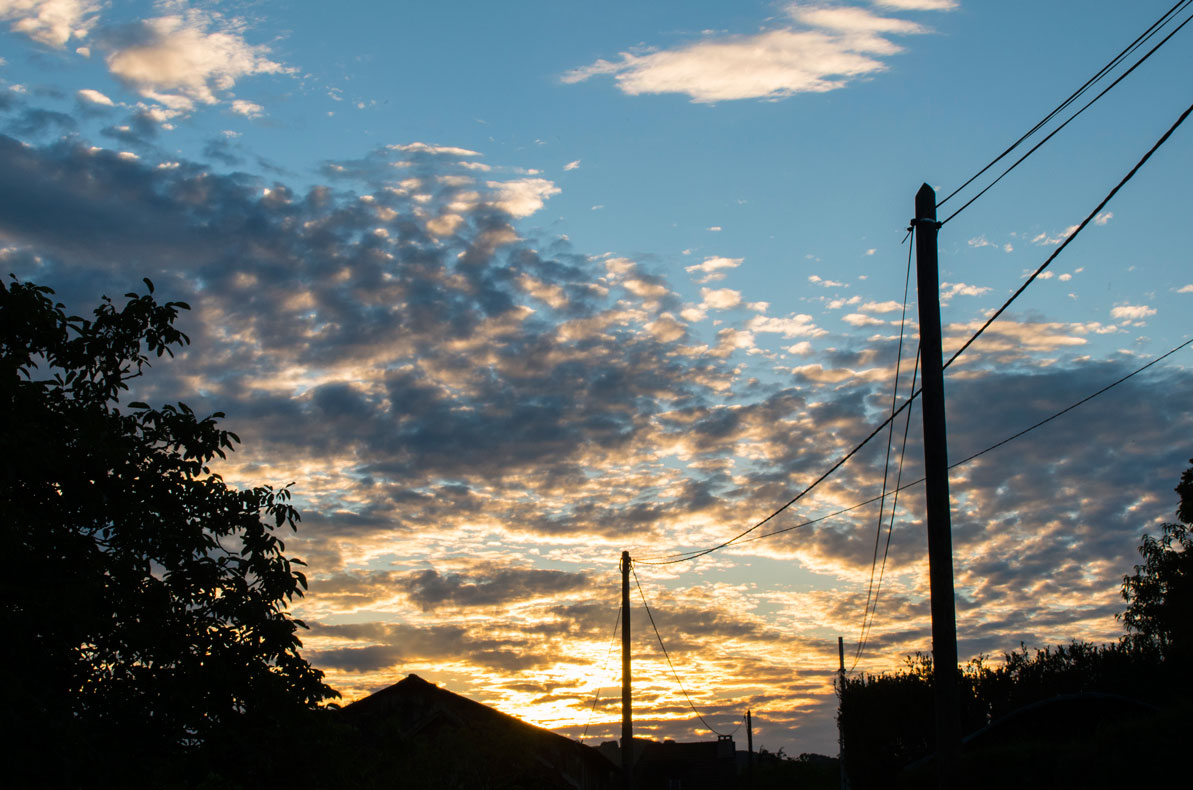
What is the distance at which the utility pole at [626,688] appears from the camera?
28391mm

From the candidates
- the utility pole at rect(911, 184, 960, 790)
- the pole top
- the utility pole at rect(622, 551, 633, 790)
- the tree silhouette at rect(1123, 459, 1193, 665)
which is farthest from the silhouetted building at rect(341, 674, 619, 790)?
the tree silhouette at rect(1123, 459, 1193, 665)

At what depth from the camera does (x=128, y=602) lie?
1273cm

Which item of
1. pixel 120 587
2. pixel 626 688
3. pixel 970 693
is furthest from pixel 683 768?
pixel 120 587

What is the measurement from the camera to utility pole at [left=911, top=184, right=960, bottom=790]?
34.6 ft

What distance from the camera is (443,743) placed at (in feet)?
61.0

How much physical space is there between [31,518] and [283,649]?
11.7ft

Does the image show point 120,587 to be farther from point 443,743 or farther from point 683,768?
point 683,768

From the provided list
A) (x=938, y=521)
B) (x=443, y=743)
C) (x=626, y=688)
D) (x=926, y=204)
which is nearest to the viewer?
(x=938, y=521)

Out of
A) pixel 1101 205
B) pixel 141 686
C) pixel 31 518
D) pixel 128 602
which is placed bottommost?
pixel 141 686

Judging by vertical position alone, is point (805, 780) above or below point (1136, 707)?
below

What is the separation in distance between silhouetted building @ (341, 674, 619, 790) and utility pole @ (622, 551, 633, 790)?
2.22 metres

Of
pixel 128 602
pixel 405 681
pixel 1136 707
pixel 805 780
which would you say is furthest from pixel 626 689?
pixel 805 780

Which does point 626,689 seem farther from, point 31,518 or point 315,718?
point 31,518

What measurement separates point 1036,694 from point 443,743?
29.1 meters
